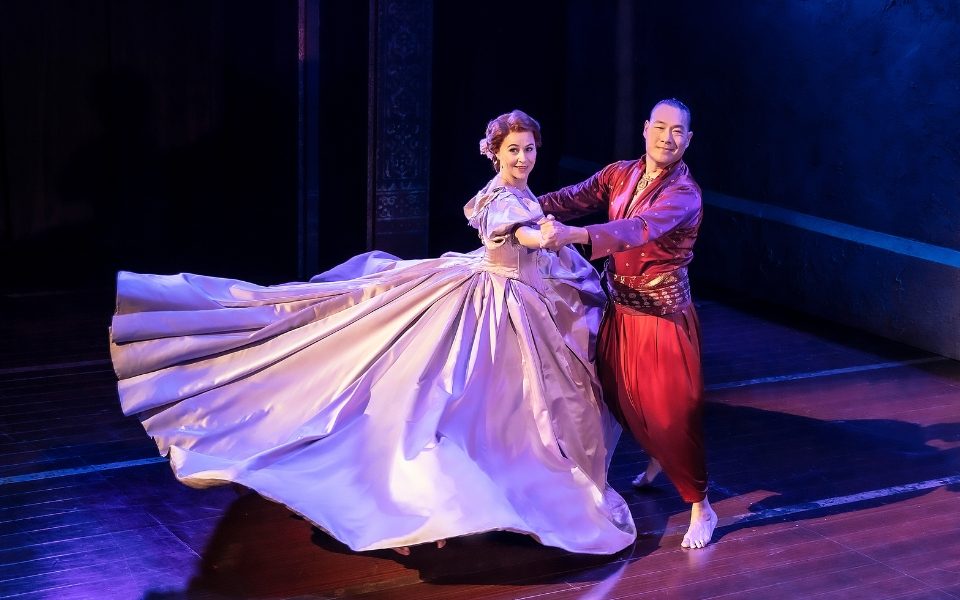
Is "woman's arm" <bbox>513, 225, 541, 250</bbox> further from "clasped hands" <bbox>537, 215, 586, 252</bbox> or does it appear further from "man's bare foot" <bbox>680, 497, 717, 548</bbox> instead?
"man's bare foot" <bbox>680, 497, 717, 548</bbox>

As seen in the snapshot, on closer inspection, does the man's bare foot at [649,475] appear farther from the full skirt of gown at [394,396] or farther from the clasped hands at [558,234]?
the clasped hands at [558,234]

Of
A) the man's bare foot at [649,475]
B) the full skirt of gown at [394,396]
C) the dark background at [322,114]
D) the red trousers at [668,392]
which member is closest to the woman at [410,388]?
the full skirt of gown at [394,396]

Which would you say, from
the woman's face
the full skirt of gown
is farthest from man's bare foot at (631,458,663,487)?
the woman's face

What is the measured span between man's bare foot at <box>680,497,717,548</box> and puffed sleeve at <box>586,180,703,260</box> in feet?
2.88

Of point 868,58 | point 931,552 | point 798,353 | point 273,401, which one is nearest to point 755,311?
point 798,353

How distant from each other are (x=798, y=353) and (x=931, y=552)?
2.48 metres

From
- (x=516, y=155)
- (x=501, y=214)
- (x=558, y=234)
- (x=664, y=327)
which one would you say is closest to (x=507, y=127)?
(x=516, y=155)

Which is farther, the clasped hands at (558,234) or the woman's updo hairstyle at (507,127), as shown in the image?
the woman's updo hairstyle at (507,127)

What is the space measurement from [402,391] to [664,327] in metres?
0.85

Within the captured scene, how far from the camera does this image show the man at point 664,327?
12.2 ft

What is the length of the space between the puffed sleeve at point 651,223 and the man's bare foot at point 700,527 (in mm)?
879

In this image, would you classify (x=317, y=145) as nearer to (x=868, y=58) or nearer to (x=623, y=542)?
(x=868, y=58)

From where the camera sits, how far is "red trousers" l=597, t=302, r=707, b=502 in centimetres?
376

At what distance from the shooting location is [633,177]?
12.7 feet
